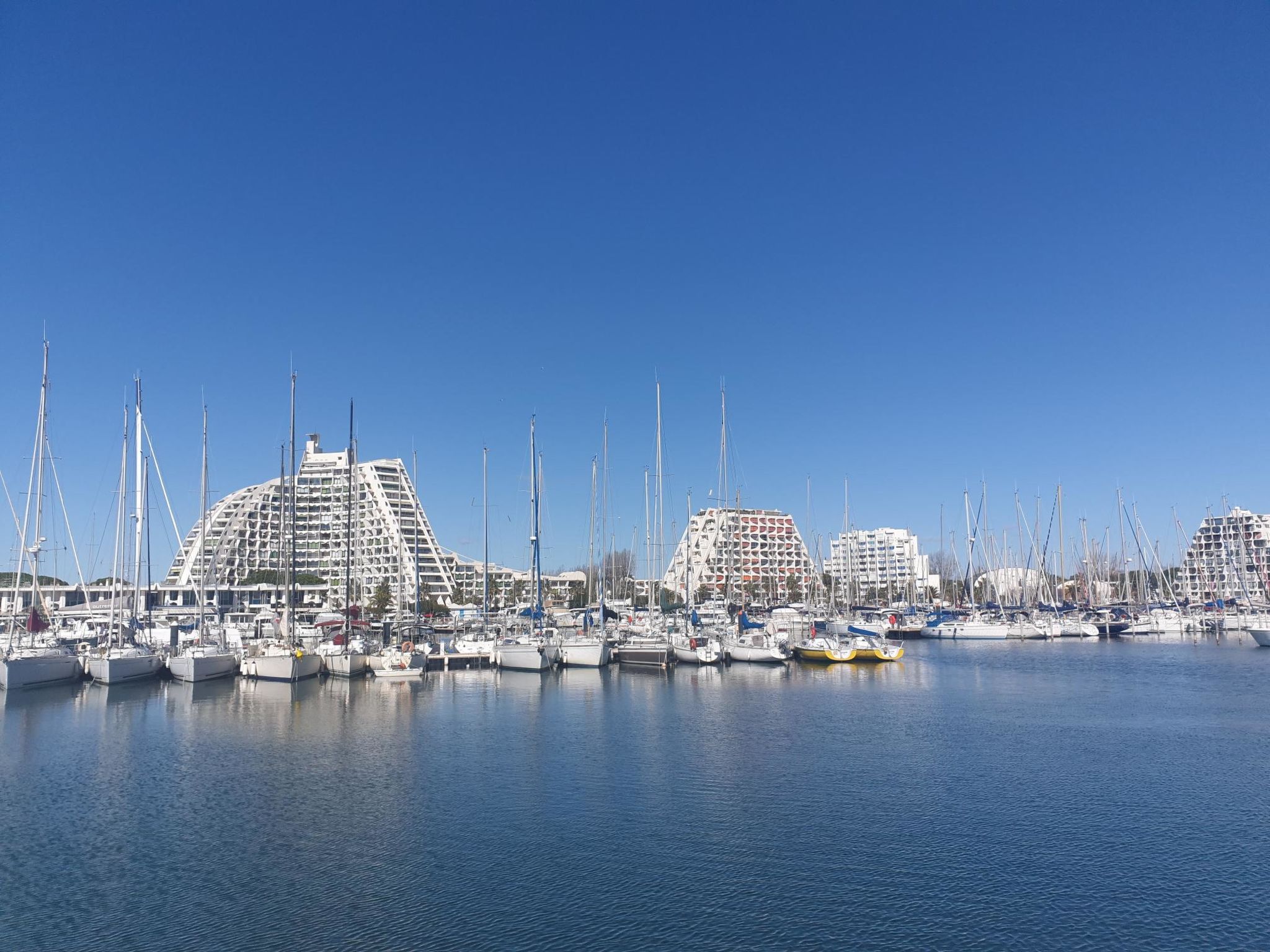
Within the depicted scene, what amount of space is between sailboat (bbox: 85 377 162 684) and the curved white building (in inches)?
3352

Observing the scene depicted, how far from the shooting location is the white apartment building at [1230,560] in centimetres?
12219

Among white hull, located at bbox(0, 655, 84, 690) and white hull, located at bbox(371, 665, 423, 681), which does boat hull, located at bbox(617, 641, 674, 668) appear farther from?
white hull, located at bbox(0, 655, 84, 690)

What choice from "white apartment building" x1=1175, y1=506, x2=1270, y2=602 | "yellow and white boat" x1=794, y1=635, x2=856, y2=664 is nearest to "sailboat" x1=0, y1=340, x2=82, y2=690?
"yellow and white boat" x1=794, y1=635, x2=856, y2=664

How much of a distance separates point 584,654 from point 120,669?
92.3 ft

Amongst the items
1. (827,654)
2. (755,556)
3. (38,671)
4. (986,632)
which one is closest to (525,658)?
(827,654)

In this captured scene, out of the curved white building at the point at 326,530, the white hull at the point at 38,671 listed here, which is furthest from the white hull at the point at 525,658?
the curved white building at the point at 326,530

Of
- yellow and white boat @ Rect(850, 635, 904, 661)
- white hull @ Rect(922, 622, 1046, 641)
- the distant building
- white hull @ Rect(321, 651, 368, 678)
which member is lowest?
white hull @ Rect(922, 622, 1046, 641)

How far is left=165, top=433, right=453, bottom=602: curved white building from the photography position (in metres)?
150

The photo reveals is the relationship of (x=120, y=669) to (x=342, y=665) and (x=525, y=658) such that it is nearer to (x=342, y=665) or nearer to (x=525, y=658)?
(x=342, y=665)

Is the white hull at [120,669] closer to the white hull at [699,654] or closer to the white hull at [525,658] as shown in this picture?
the white hull at [525,658]

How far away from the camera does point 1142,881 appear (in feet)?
58.8

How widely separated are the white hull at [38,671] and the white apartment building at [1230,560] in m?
111

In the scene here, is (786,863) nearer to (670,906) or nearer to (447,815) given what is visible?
(670,906)

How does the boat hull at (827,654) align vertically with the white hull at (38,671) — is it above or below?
below
